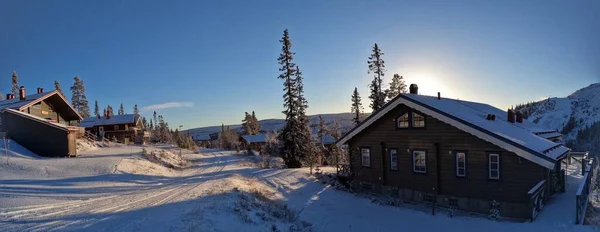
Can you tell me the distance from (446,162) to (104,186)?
19490mm

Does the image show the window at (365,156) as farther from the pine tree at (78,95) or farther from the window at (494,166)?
the pine tree at (78,95)

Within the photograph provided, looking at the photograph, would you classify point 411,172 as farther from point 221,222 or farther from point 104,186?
point 104,186

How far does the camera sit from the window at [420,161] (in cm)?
1934

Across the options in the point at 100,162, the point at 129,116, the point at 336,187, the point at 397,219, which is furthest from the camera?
the point at 129,116

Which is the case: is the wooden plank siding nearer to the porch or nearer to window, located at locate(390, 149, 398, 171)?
window, located at locate(390, 149, 398, 171)

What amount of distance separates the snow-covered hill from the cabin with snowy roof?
105777 millimetres

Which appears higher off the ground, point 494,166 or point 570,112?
point 570,112

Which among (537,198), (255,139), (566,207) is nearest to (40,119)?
(537,198)

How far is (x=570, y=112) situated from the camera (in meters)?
127

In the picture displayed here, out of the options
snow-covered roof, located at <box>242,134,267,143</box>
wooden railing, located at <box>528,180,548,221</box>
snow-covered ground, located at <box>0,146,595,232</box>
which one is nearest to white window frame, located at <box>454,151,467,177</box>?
snow-covered ground, located at <box>0,146,595,232</box>

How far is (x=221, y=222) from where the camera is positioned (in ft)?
39.4

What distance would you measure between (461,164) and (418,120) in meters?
3.31

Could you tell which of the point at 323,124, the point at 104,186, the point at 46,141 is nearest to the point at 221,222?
the point at 104,186

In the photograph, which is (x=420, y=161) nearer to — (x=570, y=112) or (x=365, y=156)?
(x=365, y=156)
